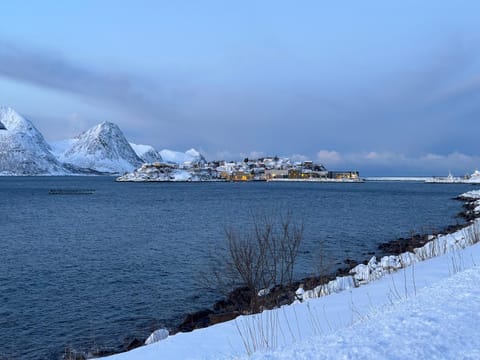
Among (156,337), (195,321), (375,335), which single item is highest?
(375,335)

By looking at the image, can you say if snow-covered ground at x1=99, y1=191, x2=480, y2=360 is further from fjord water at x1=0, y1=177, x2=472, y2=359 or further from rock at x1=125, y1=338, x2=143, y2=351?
fjord water at x1=0, y1=177, x2=472, y2=359

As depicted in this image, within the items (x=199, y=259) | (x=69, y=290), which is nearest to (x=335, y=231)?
(x=199, y=259)

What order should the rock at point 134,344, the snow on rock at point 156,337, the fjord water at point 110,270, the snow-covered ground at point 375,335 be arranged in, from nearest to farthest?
the snow-covered ground at point 375,335
the snow on rock at point 156,337
the rock at point 134,344
the fjord water at point 110,270

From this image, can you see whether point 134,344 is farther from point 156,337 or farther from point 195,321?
point 195,321

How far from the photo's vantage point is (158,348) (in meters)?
7.22

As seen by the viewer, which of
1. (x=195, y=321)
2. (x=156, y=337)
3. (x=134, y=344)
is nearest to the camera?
(x=156, y=337)

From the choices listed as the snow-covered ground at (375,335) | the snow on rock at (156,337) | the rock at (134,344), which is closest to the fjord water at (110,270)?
the rock at (134,344)

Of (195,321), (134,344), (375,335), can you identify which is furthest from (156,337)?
(375,335)

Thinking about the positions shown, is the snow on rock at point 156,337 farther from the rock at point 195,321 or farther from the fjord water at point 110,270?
the fjord water at point 110,270

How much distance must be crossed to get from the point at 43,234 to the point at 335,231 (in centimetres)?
2478

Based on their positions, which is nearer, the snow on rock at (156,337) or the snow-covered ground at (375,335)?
the snow-covered ground at (375,335)

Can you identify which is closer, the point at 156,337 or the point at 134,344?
the point at 156,337

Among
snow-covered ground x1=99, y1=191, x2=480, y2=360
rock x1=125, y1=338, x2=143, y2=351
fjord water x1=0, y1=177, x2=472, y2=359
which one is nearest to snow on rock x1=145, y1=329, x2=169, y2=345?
rock x1=125, y1=338, x2=143, y2=351

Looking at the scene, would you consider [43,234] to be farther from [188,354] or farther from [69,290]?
[188,354]
